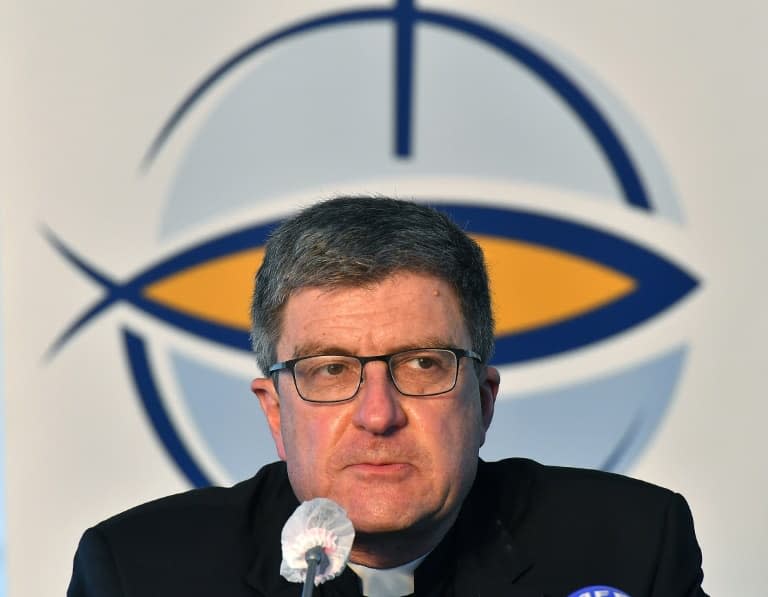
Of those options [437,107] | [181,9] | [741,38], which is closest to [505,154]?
[437,107]

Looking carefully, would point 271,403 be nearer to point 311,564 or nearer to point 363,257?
point 363,257

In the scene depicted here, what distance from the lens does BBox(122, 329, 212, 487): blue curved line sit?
325 cm

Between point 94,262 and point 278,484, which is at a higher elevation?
point 94,262

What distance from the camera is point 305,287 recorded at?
2.00m

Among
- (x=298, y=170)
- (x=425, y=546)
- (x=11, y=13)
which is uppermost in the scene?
(x=11, y=13)

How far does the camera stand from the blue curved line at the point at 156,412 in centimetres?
325

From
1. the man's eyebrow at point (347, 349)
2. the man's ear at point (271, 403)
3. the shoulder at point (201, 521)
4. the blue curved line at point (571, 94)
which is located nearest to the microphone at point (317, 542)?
the man's eyebrow at point (347, 349)

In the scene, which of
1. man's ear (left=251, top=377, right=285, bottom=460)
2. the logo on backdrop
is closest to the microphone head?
man's ear (left=251, top=377, right=285, bottom=460)

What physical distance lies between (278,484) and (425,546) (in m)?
0.40

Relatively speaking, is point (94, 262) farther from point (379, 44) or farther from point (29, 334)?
point (379, 44)

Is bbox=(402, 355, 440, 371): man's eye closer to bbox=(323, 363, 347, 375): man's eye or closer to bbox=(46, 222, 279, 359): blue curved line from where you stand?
bbox=(323, 363, 347, 375): man's eye

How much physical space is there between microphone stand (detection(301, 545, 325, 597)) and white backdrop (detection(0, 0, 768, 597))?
164 centimetres

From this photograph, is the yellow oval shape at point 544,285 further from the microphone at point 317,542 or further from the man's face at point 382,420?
the microphone at point 317,542

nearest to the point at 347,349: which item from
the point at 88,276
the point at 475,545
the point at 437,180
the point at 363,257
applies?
the point at 363,257
